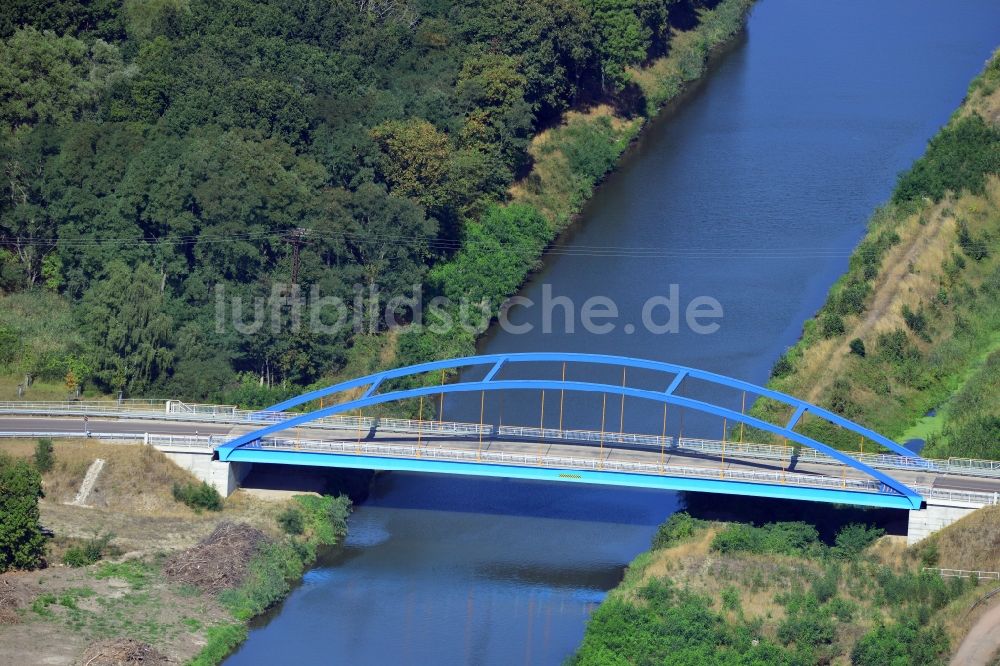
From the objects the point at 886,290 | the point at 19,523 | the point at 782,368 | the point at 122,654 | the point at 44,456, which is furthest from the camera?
the point at 886,290

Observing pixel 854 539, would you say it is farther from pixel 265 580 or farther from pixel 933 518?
pixel 265 580

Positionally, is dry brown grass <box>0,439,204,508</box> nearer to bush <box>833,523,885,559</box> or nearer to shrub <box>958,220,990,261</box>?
bush <box>833,523,885,559</box>

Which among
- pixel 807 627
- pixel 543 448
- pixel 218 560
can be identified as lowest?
pixel 807 627

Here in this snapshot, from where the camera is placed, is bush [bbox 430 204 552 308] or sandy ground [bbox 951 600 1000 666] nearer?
sandy ground [bbox 951 600 1000 666]

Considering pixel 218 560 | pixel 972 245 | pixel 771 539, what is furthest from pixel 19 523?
pixel 972 245

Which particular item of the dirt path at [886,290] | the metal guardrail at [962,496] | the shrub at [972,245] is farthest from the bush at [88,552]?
the shrub at [972,245]

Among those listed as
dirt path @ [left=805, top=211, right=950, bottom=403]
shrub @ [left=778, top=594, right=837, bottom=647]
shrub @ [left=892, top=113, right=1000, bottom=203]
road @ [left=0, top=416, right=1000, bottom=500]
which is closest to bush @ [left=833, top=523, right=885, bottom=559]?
road @ [left=0, top=416, right=1000, bottom=500]
